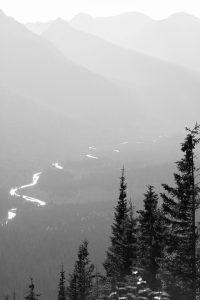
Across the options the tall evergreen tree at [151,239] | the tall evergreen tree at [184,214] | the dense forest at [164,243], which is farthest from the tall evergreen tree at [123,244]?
the tall evergreen tree at [184,214]

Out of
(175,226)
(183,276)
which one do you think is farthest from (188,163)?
(183,276)

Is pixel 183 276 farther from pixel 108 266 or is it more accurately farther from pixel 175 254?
pixel 108 266

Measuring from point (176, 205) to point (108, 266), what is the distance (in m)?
22.4

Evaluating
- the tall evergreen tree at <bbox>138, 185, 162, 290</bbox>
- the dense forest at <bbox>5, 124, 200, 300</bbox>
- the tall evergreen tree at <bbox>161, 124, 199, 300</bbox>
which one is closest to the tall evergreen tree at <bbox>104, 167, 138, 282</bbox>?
the dense forest at <bbox>5, 124, 200, 300</bbox>

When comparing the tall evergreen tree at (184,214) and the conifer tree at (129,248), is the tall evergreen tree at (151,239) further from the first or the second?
the tall evergreen tree at (184,214)

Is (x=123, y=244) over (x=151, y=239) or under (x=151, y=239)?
over

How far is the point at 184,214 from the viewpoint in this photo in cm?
3219

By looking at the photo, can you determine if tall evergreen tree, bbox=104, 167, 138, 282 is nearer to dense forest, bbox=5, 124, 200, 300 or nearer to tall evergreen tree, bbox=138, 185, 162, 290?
dense forest, bbox=5, 124, 200, 300

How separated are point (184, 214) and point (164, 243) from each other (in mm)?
7520

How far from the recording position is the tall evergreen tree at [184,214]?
31.4 metres

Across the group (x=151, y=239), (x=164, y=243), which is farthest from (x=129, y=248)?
(x=164, y=243)

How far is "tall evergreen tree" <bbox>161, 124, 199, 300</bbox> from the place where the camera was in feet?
103

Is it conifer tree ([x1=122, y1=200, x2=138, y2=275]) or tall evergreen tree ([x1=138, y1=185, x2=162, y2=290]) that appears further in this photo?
conifer tree ([x1=122, y1=200, x2=138, y2=275])

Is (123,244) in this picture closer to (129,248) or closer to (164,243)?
(129,248)
